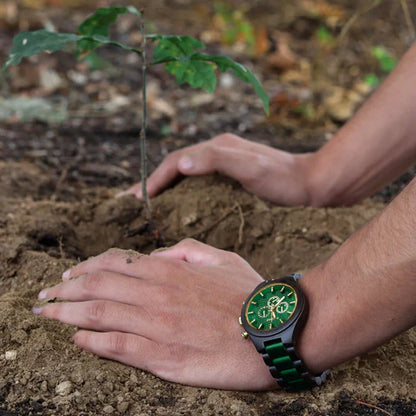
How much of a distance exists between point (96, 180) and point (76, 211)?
0.51 meters

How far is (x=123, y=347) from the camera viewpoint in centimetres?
137

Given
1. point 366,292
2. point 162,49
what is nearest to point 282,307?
point 366,292

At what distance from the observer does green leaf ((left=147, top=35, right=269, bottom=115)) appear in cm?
158

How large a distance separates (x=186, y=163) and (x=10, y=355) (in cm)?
92

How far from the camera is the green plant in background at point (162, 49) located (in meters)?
1.53

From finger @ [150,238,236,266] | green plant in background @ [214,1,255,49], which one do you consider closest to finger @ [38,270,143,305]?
finger @ [150,238,236,266]

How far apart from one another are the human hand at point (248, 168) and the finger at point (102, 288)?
68 cm

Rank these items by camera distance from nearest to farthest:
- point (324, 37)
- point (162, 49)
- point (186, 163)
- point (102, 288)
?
point (102, 288) → point (162, 49) → point (186, 163) → point (324, 37)

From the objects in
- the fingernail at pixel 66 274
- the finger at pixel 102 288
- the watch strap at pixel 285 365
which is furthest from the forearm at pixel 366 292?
the fingernail at pixel 66 274

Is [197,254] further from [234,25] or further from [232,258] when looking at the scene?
[234,25]

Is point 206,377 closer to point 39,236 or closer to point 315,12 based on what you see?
point 39,236

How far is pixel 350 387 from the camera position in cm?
135

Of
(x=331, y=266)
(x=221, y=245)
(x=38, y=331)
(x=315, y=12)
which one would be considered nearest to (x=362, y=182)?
(x=221, y=245)

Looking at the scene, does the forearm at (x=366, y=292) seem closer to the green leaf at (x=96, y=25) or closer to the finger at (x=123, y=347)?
the finger at (x=123, y=347)
